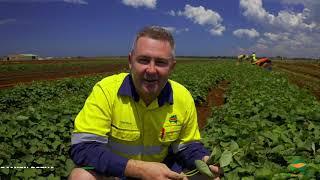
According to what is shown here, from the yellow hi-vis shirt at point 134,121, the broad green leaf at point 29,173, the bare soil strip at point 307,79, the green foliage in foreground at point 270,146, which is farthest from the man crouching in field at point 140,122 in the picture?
the bare soil strip at point 307,79

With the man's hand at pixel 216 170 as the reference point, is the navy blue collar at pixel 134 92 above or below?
above

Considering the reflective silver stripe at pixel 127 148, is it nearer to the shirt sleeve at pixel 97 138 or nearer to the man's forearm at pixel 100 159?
the shirt sleeve at pixel 97 138

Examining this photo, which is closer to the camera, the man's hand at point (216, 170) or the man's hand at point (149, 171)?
the man's hand at point (149, 171)

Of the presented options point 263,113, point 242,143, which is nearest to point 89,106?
point 242,143

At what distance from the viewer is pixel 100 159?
2852 mm

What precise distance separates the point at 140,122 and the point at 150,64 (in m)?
0.49

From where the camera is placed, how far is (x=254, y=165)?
341cm

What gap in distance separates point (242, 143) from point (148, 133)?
1.43m

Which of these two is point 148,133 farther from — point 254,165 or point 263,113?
point 263,113

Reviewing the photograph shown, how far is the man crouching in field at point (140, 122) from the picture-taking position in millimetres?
2861

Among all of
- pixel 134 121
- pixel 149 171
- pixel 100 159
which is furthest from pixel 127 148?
pixel 149 171

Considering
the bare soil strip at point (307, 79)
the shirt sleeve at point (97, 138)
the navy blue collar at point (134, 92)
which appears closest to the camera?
the shirt sleeve at point (97, 138)

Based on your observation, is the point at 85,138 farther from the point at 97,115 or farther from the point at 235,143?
the point at 235,143

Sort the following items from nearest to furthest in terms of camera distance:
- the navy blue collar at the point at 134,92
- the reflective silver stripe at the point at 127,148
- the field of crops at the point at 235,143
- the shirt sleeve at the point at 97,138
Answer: the shirt sleeve at the point at 97,138 < the navy blue collar at the point at 134,92 < the reflective silver stripe at the point at 127,148 < the field of crops at the point at 235,143
